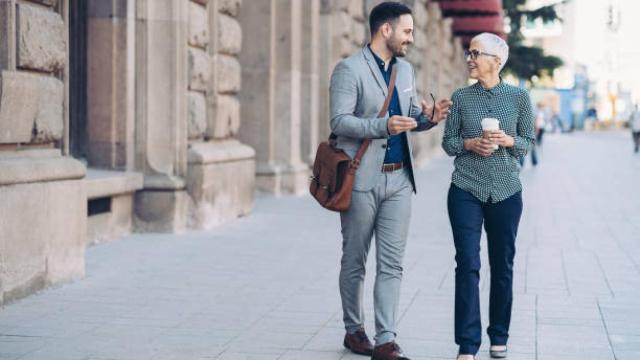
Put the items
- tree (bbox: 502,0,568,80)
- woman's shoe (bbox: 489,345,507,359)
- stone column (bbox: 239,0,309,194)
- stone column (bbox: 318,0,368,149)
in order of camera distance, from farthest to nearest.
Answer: tree (bbox: 502,0,568,80) → stone column (bbox: 318,0,368,149) → stone column (bbox: 239,0,309,194) → woman's shoe (bbox: 489,345,507,359)

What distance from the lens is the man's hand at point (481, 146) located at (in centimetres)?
634

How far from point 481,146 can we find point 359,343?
1.17m

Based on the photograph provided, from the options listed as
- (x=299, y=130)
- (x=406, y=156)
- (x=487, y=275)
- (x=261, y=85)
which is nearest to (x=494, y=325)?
(x=406, y=156)

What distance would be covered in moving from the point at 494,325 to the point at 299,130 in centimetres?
1111

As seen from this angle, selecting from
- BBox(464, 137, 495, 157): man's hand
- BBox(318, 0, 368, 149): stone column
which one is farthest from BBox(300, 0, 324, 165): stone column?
BBox(464, 137, 495, 157): man's hand

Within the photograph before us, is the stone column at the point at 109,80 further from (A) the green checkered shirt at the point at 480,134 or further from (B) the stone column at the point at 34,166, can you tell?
(A) the green checkered shirt at the point at 480,134

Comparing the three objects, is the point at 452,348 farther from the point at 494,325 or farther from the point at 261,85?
the point at 261,85

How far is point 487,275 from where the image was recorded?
9.66 meters

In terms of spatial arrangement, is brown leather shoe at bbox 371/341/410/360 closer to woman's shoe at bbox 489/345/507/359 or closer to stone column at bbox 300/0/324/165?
woman's shoe at bbox 489/345/507/359

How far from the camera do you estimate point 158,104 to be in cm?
1192

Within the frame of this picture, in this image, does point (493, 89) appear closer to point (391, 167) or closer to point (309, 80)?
point (391, 167)

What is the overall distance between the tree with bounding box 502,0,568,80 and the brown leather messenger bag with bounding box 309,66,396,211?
51.2 metres

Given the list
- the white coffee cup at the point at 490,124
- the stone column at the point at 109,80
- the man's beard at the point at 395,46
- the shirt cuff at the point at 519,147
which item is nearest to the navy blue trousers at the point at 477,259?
the shirt cuff at the point at 519,147

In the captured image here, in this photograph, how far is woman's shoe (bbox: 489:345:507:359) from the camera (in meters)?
6.61
